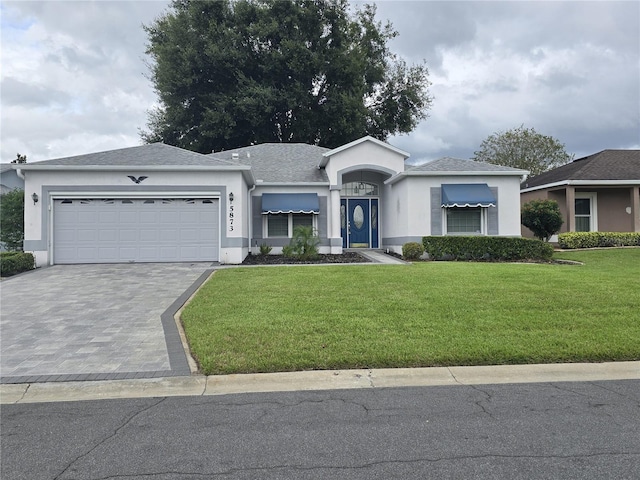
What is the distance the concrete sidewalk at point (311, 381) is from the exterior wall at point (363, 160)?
1410 cm

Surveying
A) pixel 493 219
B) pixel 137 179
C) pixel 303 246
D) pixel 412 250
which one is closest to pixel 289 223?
pixel 303 246

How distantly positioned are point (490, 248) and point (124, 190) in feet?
43.5

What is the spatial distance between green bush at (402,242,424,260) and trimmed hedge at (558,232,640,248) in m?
7.89

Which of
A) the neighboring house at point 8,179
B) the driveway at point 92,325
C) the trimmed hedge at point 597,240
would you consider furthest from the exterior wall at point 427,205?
the neighboring house at point 8,179

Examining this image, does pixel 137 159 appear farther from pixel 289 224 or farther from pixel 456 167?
Answer: pixel 456 167

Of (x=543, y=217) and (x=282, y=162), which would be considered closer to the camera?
(x=543, y=217)

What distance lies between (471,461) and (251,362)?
300 cm

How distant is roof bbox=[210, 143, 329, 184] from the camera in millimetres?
19391

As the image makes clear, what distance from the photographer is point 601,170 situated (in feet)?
71.6

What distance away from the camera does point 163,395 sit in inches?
188

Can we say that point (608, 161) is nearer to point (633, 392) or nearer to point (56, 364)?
point (633, 392)

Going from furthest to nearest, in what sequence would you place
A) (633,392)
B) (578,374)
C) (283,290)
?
(283,290), (578,374), (633,392)

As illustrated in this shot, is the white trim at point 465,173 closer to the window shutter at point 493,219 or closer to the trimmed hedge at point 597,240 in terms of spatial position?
the window shutter at point 493,219

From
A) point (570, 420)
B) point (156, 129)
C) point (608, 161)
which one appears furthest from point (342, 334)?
Answer: point (156, 129)
